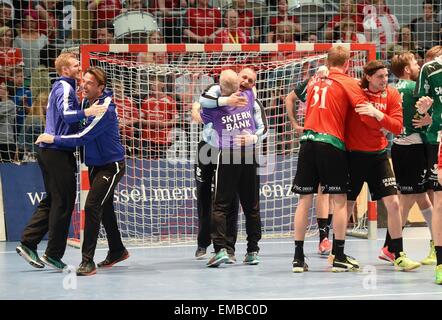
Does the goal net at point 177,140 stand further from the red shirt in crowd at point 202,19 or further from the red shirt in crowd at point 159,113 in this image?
the red shirt in crowd at point 202,19

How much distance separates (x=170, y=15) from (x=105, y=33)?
1337 millimetres

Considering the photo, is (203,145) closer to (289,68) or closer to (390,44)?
(289,68)

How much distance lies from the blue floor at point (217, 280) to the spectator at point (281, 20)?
16.6ft

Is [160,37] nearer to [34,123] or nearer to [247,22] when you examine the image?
[247,22]

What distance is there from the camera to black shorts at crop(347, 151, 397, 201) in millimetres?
8039

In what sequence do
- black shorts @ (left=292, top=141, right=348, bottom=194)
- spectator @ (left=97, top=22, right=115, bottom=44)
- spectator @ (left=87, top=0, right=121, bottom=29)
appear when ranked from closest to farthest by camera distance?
black shorts @ (left=292, top=141, right=348, bottom=194) < spectator @ (left=97, top=22, right=115, bottom=44) < spectator @ (left=87, top=0, right=121, bottom=29)

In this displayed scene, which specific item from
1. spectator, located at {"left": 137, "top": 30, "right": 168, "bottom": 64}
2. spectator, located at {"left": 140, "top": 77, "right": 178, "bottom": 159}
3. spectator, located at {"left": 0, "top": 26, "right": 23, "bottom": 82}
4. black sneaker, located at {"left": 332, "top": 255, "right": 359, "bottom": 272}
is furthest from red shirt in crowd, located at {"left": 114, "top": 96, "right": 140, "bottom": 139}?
black sneaker, located at {"left": 332, "top": 255, "right": 359, "bottom": 272}

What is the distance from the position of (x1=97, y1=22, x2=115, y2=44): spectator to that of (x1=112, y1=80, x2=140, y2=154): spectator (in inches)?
63.2

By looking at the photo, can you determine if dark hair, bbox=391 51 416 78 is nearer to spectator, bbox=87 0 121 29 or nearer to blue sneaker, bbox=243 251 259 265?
blue sneaker, bbox=243 251 259 265

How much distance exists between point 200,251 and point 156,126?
9.56ft

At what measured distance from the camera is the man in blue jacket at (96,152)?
816 cm

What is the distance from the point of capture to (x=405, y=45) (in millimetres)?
14578

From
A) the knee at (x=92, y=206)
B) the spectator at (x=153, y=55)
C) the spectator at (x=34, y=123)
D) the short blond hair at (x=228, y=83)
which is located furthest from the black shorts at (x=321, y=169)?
the spectator at (x=34, y=123)

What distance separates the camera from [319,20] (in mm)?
14312
